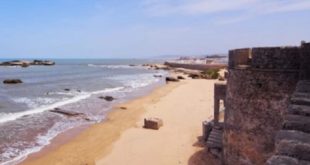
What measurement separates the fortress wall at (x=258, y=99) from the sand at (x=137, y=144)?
129 inches

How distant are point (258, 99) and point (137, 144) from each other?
847 cm

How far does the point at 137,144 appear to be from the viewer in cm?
1628

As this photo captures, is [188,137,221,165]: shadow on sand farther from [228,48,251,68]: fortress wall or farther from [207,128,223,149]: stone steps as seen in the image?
[228,48,251,68]: fortress wall

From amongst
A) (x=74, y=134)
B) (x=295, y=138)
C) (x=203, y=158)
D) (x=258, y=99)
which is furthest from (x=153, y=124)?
(x=295, y=138)

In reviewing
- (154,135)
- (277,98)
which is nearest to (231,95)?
(277,98)

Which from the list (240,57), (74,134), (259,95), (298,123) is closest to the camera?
(298,123)

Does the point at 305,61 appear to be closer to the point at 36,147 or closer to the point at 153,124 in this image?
the point at 153,124

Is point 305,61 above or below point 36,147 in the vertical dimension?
above

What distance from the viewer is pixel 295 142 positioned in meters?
3.80

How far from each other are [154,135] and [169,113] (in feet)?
21.9

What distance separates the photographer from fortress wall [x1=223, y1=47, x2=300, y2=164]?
327 inches

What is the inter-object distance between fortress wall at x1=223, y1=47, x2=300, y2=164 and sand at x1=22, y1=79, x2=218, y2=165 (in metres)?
3.27

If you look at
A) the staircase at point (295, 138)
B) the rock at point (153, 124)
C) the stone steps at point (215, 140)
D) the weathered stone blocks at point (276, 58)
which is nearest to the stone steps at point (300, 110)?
the staircase at point (295, 138)

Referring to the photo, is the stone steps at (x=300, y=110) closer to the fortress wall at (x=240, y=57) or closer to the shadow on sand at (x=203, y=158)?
the fortress wall at (x=240, y=57)
